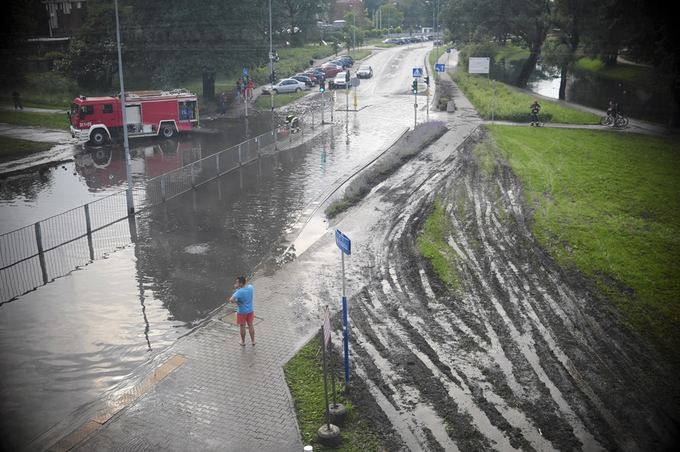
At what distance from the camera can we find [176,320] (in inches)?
585

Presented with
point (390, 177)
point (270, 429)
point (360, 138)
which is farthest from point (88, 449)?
point (360, 138)

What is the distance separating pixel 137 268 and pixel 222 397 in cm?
753

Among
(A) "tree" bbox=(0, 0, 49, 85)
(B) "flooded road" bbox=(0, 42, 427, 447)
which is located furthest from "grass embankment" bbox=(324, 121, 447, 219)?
(A) "tree" bbox=(0, 0, 49, 85)

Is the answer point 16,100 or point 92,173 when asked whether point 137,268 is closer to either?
point 92,173

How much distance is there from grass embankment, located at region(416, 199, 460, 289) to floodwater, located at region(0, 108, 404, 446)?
450 centimetres

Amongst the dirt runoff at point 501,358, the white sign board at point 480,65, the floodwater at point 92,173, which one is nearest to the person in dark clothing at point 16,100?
the floodwater at point 92,173

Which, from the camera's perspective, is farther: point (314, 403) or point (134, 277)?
point (134, 277)

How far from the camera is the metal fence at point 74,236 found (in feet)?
57.1

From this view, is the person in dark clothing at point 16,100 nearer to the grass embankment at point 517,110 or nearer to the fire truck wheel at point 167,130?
the fire truck wheel at point 167,130

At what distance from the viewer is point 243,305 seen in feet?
43.4

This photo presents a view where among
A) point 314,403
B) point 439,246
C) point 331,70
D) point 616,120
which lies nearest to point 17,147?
point 439,246

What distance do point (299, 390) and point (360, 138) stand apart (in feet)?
86.3

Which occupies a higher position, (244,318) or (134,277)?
(244,318)

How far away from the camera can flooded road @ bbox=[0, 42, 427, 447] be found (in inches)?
488
